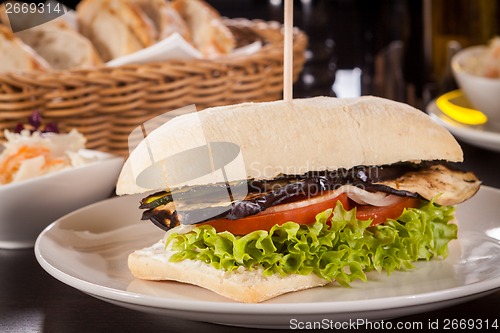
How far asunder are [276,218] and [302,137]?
0.20m

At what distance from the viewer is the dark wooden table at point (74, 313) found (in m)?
1.54

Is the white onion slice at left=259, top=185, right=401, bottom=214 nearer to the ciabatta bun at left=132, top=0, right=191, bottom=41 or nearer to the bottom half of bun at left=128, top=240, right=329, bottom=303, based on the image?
the bottom half of bun at left=128, top=240, right=329, bottom=303

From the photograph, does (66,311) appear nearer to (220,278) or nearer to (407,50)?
(220,278)

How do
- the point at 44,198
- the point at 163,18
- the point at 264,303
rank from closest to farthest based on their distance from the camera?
the point at 264,303, the point at 44,198, the point at 163,18

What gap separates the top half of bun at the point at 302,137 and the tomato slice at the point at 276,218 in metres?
0.08

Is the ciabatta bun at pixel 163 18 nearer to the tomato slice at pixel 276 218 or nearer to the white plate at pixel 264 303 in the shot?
the white plate at pixel 264 303

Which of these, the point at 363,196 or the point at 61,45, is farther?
the point at 61,45

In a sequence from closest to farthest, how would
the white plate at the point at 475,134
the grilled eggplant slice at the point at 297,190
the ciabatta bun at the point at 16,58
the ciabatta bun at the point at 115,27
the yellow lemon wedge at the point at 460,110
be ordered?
the grilled eggplant slice at the point at 297,190
the white plate at the point at 475,134
the ciabatta bun at the point at 16,58
the yellow lemon wedge at the point at 460,110
the ciabatta bun at the point at 115,27

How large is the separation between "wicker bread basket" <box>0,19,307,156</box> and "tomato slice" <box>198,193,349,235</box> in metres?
1.11

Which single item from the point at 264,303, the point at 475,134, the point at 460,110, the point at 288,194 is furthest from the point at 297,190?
the point at 460,110

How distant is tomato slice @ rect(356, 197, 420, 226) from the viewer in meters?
1.78

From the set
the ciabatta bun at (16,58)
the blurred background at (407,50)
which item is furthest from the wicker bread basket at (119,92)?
the blurred background at (407,50)

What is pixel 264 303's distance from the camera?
4.73 feet

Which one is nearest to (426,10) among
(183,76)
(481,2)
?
(481,2)
